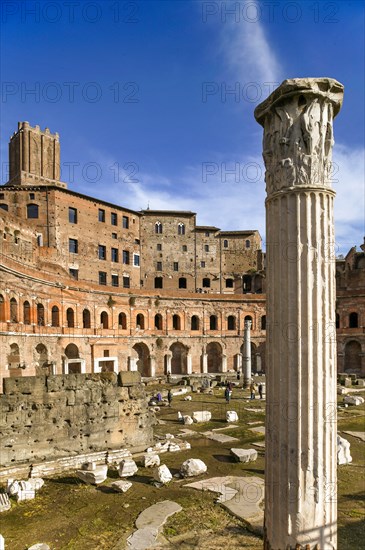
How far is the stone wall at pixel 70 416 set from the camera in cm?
1261

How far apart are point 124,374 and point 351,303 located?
3223cm

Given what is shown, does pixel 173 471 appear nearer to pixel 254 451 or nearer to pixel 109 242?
pixel 254 451

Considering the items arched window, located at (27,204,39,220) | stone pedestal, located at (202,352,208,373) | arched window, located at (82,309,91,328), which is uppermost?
arched window, located at (27,204,39,220)

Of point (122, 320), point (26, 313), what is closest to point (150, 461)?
point (26, 313)

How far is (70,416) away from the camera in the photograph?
44.4ft

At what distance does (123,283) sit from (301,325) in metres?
40.5

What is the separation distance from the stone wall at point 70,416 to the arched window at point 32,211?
26654mm

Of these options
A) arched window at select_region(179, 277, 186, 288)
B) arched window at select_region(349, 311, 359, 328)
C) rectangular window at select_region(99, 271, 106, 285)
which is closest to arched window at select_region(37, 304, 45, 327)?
rectangular window at select_region(99, 271, 106, 285)

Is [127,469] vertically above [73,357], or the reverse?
[73,357]

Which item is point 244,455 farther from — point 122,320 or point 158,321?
point 158,321

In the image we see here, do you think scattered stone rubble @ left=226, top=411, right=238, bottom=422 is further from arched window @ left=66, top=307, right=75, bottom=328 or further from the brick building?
arched window @ left=66, top=307, right=75, bottom=328

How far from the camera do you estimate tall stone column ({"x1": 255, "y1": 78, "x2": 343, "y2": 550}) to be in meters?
4.70

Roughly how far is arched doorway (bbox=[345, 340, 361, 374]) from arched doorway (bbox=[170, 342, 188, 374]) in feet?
53.4

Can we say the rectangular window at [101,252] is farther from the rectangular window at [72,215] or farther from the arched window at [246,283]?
the arched window at [246,283]
